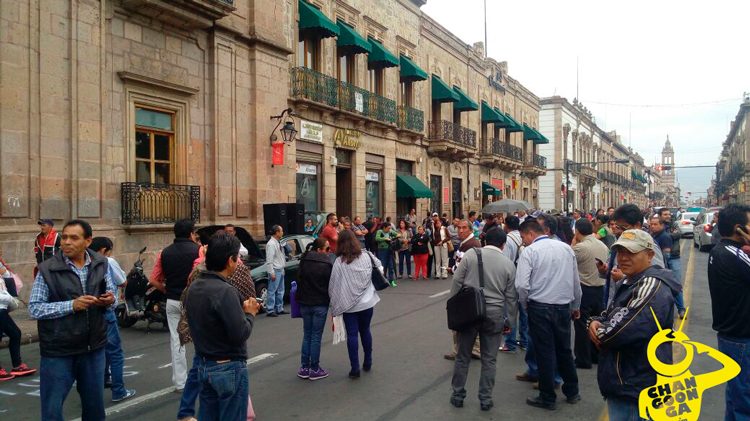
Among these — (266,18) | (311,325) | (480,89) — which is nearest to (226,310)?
(311,325)

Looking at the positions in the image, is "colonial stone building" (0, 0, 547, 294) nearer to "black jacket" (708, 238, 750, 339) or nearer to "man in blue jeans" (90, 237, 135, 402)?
"man in blue jeans" (90, 237, 135, 402)

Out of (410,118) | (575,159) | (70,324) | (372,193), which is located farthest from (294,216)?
(575,159)

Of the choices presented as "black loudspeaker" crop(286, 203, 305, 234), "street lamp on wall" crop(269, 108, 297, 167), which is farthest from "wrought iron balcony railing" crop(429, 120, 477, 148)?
"black loudspeaker" crop(286, 203, 305, 234)

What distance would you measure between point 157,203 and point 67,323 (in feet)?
33.7

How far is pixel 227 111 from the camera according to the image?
15984mm

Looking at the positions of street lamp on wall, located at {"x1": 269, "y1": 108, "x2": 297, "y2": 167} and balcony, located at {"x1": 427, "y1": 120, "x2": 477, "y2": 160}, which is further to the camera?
balcony, located at {"x1": 427, "y1": 120, "x2": 477, "y2": 160}

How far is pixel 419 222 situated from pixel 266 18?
42.9ft

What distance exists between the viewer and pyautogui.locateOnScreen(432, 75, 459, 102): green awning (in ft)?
92.5

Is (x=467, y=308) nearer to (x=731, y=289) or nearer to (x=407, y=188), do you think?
(x=731, y=289)

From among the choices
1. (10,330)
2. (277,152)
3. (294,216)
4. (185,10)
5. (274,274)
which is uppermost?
(185,10)

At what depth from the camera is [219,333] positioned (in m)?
3.74

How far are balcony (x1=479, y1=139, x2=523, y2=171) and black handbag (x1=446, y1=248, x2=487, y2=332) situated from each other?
30.3m

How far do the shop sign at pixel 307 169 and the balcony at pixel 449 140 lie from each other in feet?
31.4

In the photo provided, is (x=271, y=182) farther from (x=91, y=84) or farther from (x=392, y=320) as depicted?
(x=392, y=320)
